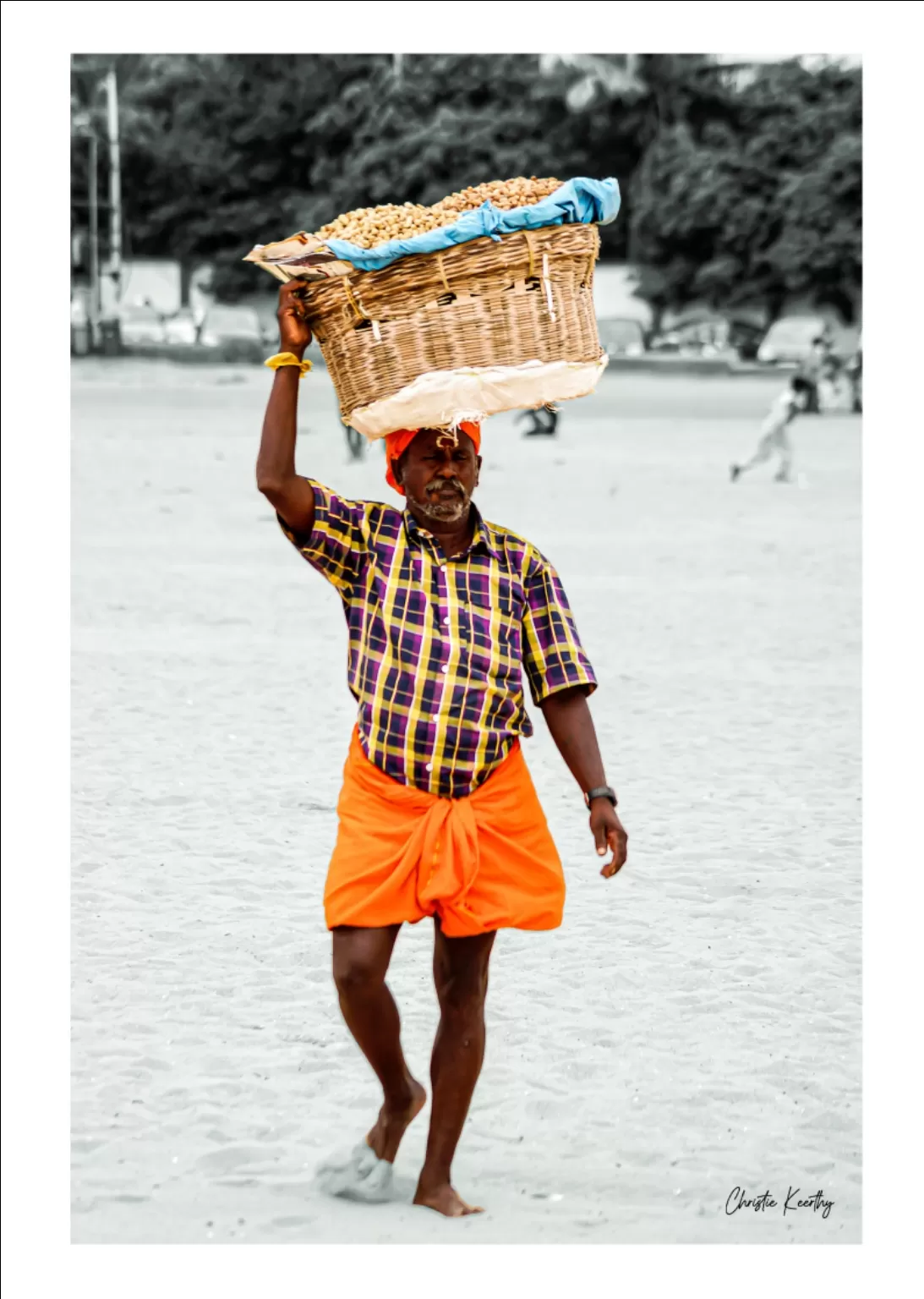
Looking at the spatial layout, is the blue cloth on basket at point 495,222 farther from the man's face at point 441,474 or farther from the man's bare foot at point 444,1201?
the man's bare foot at point 444,1201

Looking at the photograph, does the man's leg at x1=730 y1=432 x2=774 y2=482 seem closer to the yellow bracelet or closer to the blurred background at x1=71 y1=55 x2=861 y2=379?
the blurred background at x1=71 y1=55 x2=861 y2=379

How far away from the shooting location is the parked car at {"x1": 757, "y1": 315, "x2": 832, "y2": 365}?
105ft

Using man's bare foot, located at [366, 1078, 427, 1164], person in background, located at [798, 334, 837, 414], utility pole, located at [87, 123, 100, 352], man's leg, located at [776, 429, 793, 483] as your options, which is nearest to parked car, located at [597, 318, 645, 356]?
person in background, located at [798, 334, 837, 414]

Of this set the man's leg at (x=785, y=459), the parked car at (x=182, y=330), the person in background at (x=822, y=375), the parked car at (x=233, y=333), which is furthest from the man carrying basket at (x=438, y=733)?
the parked car at (x=182, y=330)

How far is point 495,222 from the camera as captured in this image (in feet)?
12.0

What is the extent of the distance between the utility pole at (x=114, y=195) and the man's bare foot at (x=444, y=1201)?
2689 cm

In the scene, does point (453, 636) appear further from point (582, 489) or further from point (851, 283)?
point (851, 283)

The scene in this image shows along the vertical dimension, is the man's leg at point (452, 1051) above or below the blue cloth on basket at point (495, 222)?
below

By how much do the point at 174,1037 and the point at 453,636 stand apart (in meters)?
1.78

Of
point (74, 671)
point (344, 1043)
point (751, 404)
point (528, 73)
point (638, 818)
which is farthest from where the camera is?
point (528, 73)

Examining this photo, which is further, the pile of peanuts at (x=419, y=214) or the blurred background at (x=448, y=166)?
the blurred background at (x=448, y=166)

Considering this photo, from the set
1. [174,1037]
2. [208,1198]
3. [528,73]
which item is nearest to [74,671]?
[174,1037]

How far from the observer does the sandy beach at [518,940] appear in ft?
13.9

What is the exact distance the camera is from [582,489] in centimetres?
1762
